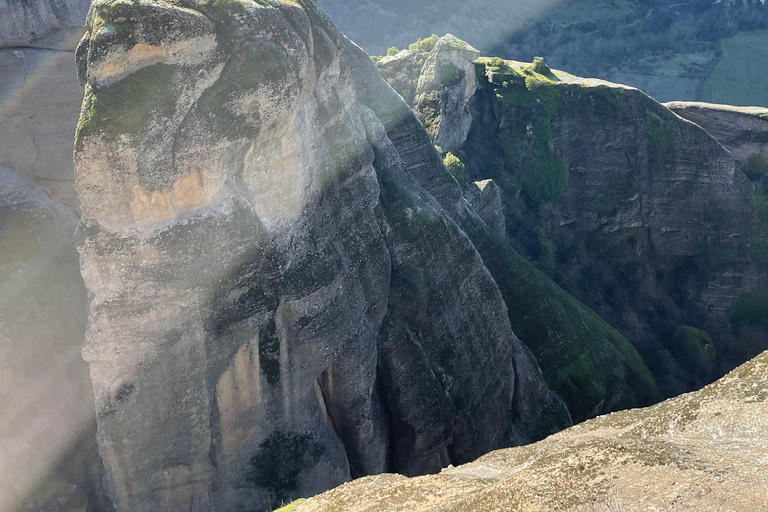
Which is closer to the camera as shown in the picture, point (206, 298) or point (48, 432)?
point (206, 298)

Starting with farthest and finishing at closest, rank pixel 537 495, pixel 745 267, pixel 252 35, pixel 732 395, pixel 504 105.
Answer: pixel 504 105, pixel 745 267, pixel 252 35, pixel 732 395, pixel 537 495

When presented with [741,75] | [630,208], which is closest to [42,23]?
[630,208]

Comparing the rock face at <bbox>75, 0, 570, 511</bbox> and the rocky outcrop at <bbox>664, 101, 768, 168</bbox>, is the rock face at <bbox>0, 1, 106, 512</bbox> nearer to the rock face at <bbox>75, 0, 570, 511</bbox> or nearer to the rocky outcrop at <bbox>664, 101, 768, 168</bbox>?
the rock face at <bbox>75, 0, 570, 511</bbox>

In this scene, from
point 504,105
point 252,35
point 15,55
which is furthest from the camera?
point 504,105

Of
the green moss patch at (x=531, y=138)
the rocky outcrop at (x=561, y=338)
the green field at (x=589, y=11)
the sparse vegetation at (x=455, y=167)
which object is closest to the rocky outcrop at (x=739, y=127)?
the green moss patch at (x=531, y=138)

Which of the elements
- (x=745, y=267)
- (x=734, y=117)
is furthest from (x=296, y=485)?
(x=734, y=117)

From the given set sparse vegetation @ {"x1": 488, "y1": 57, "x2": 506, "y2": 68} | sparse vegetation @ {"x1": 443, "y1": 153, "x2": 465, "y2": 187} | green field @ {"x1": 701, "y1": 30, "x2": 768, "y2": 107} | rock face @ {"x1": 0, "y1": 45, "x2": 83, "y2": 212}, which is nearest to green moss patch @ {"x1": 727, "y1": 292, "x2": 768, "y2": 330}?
sparse vegetation @ {"x1": 443, "y1": 153, "x2": 465, "y2": 187}

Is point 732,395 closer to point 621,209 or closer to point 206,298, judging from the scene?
point 206,298
